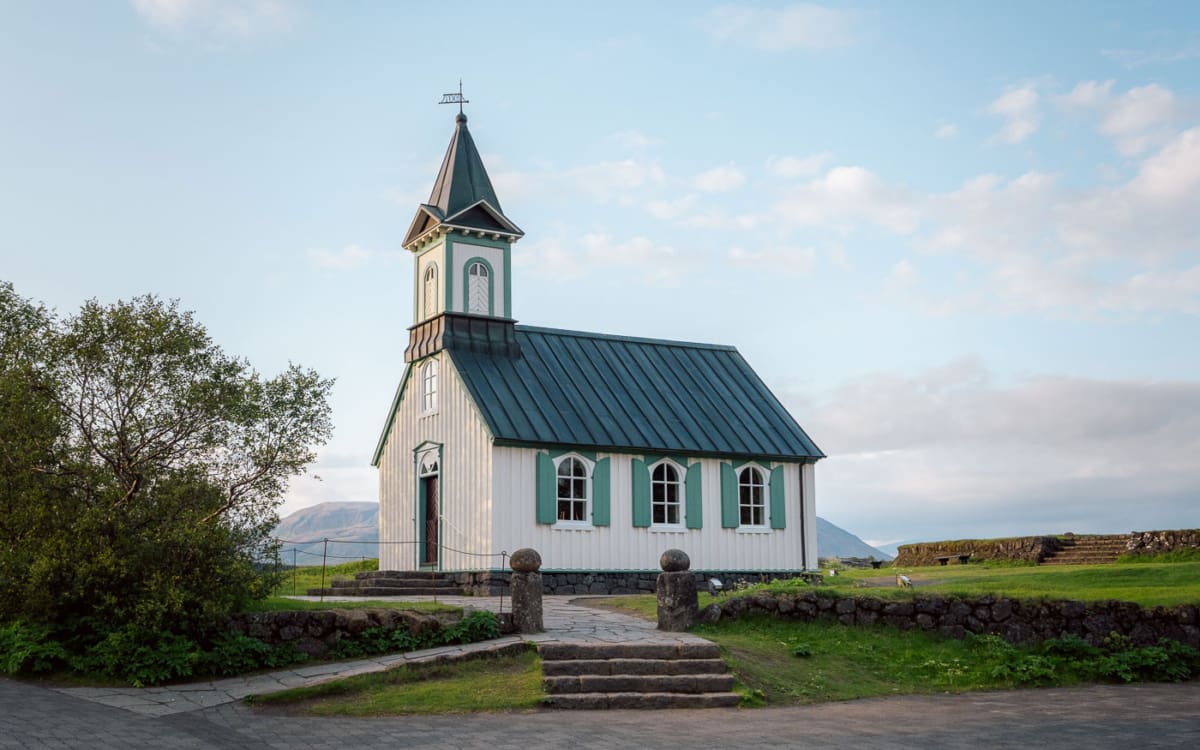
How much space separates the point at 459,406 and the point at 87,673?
37.8ft

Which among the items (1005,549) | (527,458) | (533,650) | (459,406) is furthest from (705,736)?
(1005,549)

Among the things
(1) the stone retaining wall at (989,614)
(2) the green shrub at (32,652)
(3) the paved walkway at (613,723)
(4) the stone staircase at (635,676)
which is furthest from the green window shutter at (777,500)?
(2) the green shrub at (32,652)

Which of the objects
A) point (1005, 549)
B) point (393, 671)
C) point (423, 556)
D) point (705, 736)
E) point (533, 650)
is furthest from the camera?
point (1005, 549)

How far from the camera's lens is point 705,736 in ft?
35.7

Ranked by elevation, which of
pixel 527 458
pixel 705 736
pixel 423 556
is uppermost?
pixel 527 458

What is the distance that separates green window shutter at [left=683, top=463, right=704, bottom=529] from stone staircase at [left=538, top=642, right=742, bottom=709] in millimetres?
11014

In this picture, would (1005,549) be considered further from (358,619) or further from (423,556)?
(358,619)

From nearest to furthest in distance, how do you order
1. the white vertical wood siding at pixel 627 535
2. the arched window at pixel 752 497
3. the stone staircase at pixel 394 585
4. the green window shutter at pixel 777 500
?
the stone staircase at pixel 394 585 → the white vertical wood siding at pixel 627 535 → the arched window at pixel 752 497 → the green window shutter at pixel 777 500

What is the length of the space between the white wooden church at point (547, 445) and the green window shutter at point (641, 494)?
0.14 ft

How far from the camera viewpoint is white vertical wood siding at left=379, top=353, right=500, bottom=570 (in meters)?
23.5

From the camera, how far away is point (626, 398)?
86.6ft

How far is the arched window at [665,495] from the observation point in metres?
25.1

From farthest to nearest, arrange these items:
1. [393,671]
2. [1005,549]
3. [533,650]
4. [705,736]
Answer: [1005,549] < [533,650] < [393,671] < [705,736]

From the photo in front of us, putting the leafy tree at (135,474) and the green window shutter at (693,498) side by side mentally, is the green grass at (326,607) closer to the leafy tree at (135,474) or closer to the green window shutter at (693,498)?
the leafy tree at (135,474)
